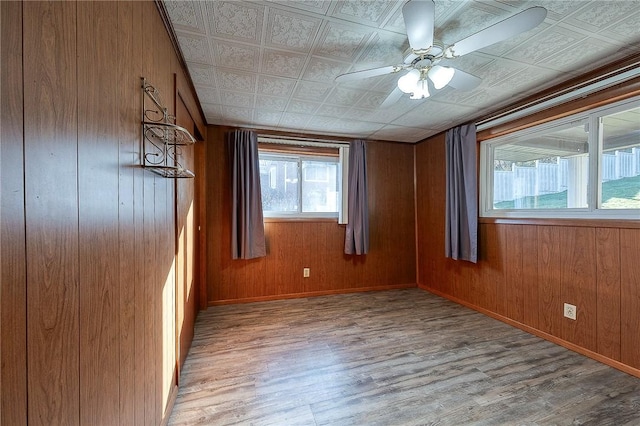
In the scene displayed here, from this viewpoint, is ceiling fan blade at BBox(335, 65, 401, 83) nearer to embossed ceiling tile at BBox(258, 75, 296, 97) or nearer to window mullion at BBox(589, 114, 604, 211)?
embossed ceiling tile at BBox(258, 75, 296, 97)

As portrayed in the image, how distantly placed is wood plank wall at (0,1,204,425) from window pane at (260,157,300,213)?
217cm

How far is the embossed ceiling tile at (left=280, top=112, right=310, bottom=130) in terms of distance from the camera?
108 inches

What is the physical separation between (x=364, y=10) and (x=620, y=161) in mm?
2206

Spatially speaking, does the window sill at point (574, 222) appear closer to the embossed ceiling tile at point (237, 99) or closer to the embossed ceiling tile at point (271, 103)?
the embossed ceiling tile at point (271, 103)

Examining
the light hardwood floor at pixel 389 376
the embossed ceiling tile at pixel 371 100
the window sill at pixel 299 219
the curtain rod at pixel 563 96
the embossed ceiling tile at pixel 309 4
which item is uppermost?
the embossed ceiling tile at pixel 309 4

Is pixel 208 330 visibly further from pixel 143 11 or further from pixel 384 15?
pixel 384 15

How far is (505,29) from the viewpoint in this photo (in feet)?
3.74

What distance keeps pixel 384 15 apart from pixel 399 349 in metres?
2.34

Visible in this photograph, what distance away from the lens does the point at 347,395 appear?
161cm

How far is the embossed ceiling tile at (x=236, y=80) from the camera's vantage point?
75.5 inches

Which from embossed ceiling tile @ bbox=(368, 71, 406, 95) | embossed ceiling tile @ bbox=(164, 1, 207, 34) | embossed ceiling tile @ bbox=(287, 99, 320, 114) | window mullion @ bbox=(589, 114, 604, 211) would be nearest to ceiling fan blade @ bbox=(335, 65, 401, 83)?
embossed ceiling tile @ bbox=(368, 71, 406, 95)

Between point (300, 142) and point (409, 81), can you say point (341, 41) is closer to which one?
point (409, 81)

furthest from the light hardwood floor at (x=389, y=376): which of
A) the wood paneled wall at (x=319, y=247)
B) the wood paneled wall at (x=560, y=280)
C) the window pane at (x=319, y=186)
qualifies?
the window pane at (x=319, y=186)

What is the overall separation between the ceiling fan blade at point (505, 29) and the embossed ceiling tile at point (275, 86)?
1.22 meters
